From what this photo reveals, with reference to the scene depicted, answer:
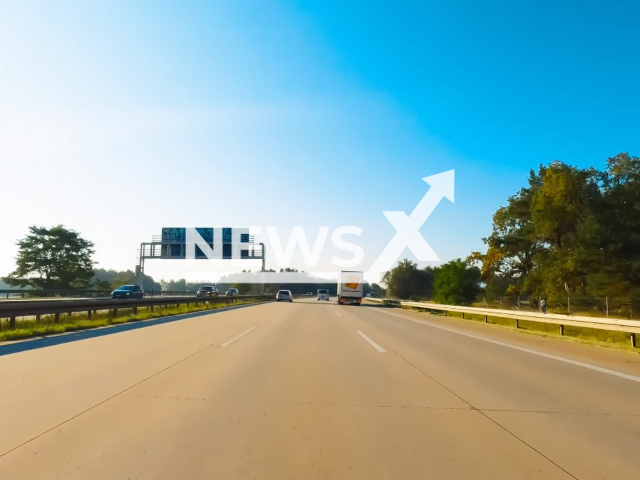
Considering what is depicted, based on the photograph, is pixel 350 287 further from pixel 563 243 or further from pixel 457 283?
pixel 563 243

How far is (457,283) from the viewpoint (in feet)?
181

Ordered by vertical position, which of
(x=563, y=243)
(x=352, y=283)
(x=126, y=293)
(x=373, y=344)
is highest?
(x=563, y=243)

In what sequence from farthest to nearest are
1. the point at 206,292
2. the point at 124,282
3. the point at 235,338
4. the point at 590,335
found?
the point at 124,282 < the point at 206,292 < the point at 590,335 < the point at 235,338

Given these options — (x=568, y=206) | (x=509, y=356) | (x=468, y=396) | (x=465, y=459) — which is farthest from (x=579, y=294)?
(x=465, y=459)

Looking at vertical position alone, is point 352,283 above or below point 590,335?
above

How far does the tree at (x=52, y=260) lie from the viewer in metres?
57.4

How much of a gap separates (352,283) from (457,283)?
12903mm

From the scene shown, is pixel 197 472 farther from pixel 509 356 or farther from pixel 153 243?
pixel 153 243

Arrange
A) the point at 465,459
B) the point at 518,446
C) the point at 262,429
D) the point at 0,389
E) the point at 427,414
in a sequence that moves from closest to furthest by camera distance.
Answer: the point at 465,459 < the point at 518,446 < the point at 262,429 < the point at 427,414 < the point at 0,389

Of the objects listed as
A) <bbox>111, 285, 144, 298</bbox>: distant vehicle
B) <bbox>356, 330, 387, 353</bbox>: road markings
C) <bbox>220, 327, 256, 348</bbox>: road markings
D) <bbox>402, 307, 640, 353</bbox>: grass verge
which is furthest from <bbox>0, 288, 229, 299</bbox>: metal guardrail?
<bbox>402, 307, 640, 353</bbox>: grass verge

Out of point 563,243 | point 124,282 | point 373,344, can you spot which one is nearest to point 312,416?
point 373,344

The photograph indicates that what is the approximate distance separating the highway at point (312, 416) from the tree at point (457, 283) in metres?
45.4

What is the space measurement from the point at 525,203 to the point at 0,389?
54329mm

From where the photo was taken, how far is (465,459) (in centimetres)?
444
